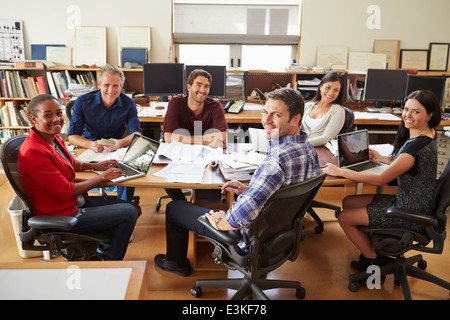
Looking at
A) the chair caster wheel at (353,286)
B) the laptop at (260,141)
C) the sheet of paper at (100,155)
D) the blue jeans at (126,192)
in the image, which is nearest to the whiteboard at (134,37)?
the blue jeans at (126,192)

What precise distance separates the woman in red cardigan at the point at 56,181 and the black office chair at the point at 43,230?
0.10 feet

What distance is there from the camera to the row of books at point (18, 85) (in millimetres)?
4309

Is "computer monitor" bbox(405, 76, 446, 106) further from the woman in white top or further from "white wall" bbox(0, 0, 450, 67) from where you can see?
the woman in white top

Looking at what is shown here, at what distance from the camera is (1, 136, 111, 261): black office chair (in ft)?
5.78

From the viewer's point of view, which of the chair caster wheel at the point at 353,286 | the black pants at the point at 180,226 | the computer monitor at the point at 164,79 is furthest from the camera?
the computer monitor at the point at 164,79

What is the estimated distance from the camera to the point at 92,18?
4.42m

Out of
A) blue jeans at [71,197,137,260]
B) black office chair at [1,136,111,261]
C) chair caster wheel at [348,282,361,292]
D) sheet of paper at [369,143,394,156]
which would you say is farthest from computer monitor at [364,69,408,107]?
black office chair at [1,136,111,261]

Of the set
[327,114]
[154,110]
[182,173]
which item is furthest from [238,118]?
[182,173]

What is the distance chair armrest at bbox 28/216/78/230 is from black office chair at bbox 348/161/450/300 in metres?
1.59

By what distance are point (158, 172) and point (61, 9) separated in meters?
3.33

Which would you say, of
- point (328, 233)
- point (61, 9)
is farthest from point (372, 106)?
point (61, 9)

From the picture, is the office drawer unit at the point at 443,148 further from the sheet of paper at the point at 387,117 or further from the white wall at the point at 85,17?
the white wall at the point at 85,17

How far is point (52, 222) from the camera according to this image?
176 centimetres
